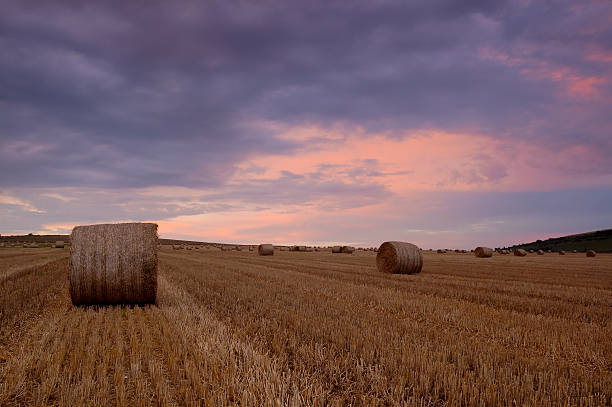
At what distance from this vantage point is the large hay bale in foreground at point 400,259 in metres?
15.5

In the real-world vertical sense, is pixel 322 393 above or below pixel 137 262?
below

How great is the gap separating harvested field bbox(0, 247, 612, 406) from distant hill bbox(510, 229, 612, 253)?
8232 centimetres

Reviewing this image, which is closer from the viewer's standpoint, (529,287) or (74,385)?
(74,385)

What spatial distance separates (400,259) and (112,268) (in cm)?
1153

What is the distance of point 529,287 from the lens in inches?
430

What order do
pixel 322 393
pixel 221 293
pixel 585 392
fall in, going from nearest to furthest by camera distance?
1. pixel 322 393
2. pixel 585 392
3. pixel 221 293

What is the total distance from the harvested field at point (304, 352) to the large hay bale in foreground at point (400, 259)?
7.36 meters

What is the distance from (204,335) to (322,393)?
2.41m

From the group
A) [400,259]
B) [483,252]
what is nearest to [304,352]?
[400,259]

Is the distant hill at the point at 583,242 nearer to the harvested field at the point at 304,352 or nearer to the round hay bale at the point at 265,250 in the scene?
the round hay bale at the point at 265,250

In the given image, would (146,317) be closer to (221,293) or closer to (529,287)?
(221,293)

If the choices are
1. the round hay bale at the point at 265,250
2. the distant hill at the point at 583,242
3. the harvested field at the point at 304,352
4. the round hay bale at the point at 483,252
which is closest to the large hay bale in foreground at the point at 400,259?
the harvested field at the point at 304,352

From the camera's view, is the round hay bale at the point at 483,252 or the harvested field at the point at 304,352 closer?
the harvested field at the point at 304,352

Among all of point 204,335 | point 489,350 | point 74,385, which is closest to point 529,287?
point 489,350
